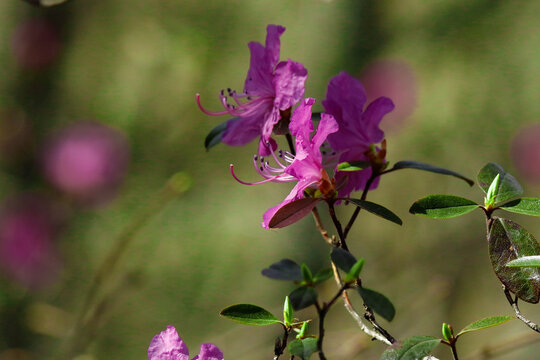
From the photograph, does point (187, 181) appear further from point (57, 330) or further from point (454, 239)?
point (454, 239)

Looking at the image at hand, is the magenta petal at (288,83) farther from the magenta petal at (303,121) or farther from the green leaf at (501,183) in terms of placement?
the green leaf at (501,183)

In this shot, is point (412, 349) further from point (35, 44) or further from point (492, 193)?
point (35, 44)

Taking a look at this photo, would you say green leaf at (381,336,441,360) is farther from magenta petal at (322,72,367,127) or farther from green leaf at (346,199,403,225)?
magenta petal at (322,72,367,127)

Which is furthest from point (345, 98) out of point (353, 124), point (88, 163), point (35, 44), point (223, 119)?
point (35, 44)

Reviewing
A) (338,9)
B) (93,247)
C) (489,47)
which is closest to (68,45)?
(93,247)

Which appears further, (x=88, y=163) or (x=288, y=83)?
(x=88, y=163)

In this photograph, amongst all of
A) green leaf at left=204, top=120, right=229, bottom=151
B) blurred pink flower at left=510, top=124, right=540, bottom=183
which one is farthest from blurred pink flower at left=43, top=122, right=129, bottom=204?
green leaf at left=204, top=120, right=229, bottom=151

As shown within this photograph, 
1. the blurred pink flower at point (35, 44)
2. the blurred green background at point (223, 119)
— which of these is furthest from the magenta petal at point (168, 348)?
the blurred pink flower at point (35, 44)
